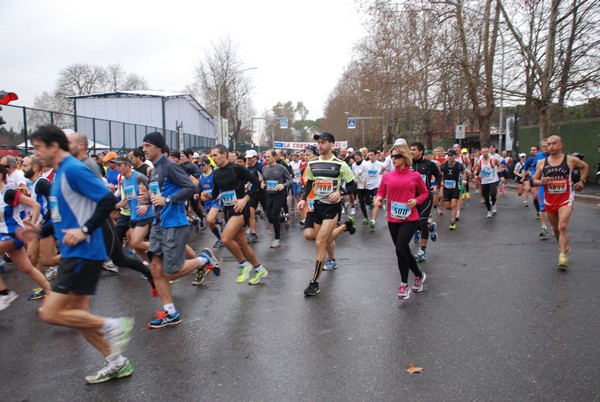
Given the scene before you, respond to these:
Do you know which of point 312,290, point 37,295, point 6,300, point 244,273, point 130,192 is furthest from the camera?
point 130,192

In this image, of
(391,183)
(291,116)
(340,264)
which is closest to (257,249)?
(340,264)

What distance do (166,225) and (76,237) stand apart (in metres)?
1.55

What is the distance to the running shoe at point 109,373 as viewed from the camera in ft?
12.5

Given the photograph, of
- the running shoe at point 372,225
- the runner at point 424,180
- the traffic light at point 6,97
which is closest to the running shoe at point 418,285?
the runner at point 424,180

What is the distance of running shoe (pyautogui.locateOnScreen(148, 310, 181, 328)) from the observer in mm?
5031

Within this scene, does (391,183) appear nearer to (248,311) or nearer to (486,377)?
(248,311)

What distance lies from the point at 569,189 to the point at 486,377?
4447 millimetres

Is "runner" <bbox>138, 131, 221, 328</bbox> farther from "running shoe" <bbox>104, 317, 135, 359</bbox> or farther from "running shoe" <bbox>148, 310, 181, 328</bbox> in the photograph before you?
"running shoe" <bbox>104, 317, 135, 359</bbox>

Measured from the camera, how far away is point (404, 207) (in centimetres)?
586

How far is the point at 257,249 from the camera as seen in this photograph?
962cm

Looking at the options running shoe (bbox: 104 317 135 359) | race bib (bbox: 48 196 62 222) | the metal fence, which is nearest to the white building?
the metal fence

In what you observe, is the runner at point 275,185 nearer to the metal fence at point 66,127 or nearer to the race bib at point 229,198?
the race bib at point 229,198

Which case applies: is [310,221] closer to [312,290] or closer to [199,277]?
[312,290]

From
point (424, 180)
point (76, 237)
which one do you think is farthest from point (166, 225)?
point (424, 180)
